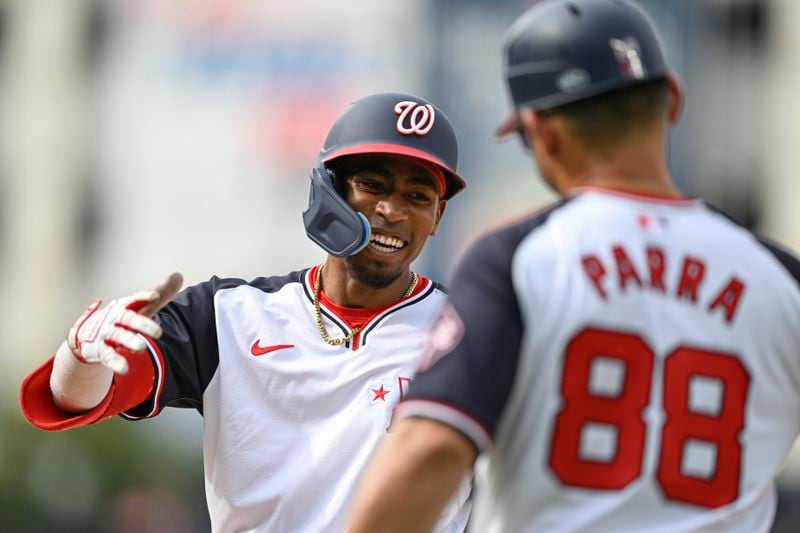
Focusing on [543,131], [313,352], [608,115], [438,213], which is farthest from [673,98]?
[438,213]

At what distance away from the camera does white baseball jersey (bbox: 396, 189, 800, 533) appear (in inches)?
162

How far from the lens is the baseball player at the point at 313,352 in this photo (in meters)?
5.96

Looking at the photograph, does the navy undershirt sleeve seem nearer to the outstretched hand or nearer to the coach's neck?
the coach's neck

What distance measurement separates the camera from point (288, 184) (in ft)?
140

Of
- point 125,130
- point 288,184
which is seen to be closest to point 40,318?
point 125,130

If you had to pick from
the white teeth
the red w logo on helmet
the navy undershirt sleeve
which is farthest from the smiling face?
the navy undershirt sleeve

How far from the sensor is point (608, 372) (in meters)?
4.12

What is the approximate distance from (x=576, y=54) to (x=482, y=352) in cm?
76

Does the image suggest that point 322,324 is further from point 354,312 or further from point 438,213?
point 438,213

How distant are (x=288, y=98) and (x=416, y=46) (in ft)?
10.4

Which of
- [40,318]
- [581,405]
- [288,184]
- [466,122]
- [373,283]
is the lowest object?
[40,318]

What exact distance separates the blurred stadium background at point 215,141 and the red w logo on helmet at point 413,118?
1033 inches

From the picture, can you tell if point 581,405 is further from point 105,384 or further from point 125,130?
point 125,130

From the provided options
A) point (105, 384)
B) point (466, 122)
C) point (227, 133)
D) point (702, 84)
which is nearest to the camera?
point (105, 384)
